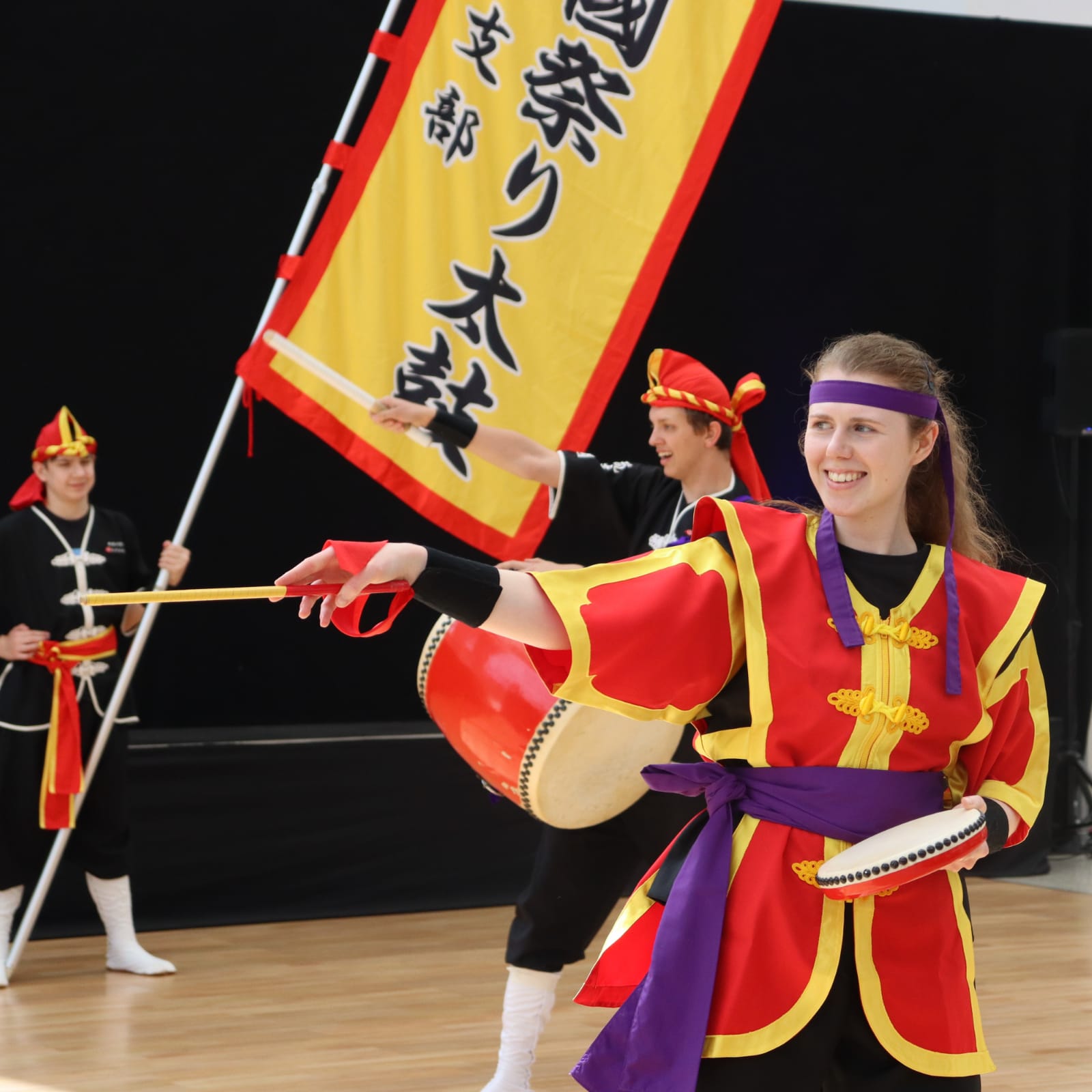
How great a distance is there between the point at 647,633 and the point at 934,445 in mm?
431

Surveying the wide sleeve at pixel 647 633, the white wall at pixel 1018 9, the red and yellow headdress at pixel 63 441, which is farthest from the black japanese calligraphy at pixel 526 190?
the white wall at pixel 1018 9

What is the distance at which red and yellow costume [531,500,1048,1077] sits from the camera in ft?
5.14

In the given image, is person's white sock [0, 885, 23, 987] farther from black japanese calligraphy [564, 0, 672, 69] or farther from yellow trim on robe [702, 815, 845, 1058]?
yellow trim on robe [702, 815, 845, 1058]

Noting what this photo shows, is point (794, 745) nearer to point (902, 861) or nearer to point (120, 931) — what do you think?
point (902, 861)

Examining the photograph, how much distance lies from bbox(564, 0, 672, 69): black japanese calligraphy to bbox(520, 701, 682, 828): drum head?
4.71 feet

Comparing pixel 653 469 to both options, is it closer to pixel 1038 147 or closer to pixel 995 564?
pixel 995 564

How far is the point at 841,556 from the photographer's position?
1.69 m

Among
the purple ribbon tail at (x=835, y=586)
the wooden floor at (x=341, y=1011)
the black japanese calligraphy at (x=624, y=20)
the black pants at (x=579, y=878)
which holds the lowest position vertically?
the wooden floor at (x=341, y=1011)

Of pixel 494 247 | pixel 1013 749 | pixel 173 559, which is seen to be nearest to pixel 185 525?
pixel 173 559

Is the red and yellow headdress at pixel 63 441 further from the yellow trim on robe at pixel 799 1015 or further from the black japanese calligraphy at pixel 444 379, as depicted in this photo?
the yellow trim on robe at pixel 799 1015

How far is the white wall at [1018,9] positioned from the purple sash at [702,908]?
4996 millimetres

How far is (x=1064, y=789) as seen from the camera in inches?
230

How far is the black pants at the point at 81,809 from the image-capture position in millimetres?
4109

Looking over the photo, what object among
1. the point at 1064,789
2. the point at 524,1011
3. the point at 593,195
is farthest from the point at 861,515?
the point at 1064,789
